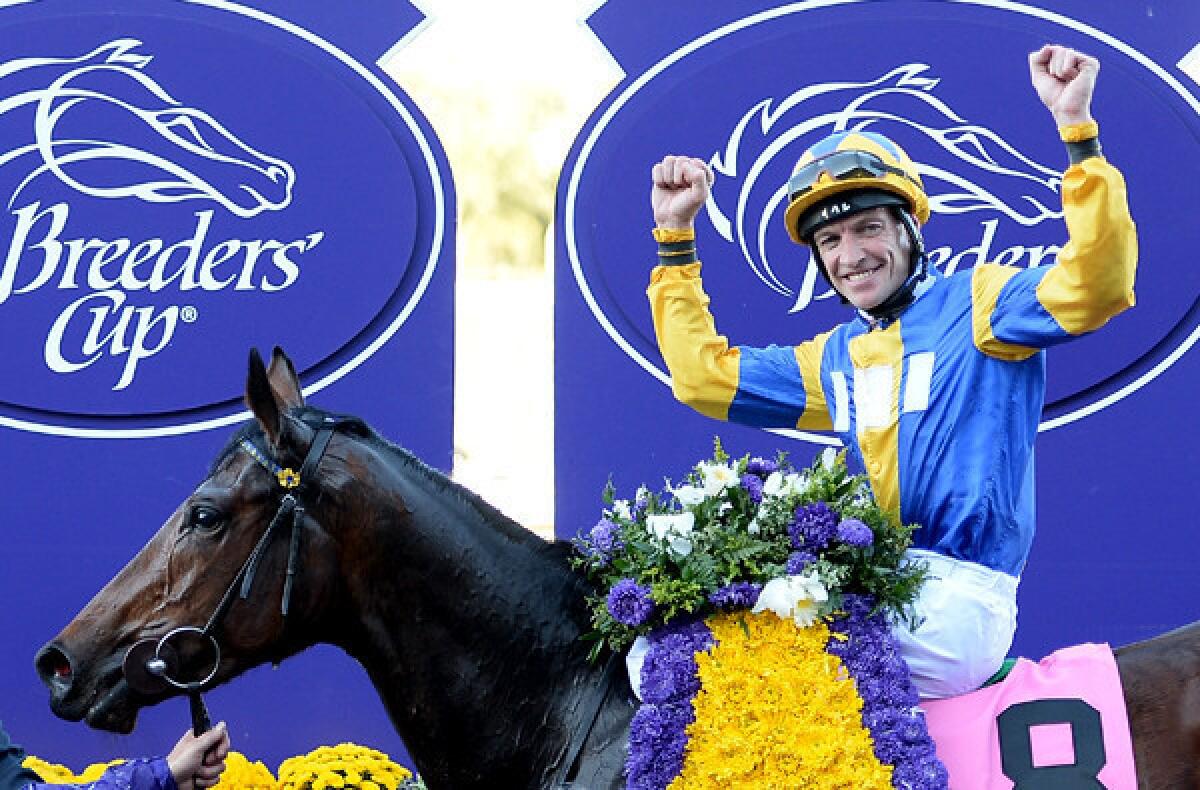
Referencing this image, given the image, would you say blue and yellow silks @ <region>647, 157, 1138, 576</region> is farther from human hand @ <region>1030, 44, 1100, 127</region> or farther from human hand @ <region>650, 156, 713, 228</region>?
human hand @ <region>650, 156, 713, 228</region>

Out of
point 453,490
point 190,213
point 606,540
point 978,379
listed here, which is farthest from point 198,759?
point 190,213

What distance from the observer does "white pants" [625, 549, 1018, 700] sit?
2.62 m

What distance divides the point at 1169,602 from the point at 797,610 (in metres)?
2.33

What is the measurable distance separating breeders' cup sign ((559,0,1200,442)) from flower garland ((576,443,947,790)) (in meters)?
1.90

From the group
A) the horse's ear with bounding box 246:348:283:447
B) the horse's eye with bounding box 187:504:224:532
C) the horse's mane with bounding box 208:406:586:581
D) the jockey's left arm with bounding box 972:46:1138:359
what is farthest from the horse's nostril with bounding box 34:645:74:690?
the jockey's left arm with bounding box 972:46:1138:359

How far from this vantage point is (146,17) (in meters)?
4.75

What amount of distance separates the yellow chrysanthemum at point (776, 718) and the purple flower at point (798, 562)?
94 millimetres

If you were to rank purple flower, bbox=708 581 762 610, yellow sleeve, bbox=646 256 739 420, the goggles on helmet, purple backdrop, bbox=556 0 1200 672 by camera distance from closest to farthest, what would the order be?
purple flower, bbox=708 581 762 610, the goggles on helmet, yellow sleeve, bbox=646 256 739 420, purple backdrop, bbox=556 0 1200 672

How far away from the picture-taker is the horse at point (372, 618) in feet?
8.77

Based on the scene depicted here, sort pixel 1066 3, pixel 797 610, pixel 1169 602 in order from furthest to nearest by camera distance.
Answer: pixel 1066 3
pixel 1169 602
pixel 797 610

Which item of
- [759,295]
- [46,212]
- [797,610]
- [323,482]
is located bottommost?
[797,610]

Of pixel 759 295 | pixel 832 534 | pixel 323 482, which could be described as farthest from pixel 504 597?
pixel 759 295

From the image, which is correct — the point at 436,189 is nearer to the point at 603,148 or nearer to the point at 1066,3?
the point at 603,148

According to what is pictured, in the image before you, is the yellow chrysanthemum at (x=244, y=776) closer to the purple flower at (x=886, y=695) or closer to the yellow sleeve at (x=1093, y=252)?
the purple flower at (x=886, y=695)
